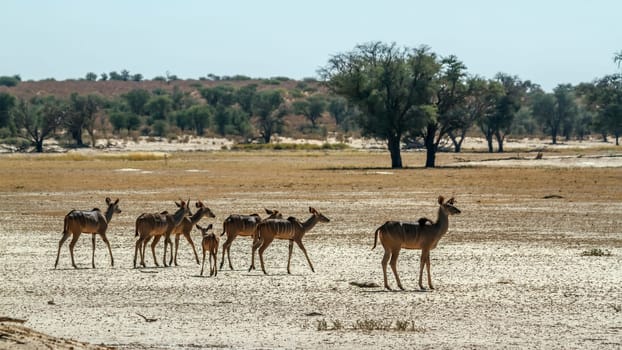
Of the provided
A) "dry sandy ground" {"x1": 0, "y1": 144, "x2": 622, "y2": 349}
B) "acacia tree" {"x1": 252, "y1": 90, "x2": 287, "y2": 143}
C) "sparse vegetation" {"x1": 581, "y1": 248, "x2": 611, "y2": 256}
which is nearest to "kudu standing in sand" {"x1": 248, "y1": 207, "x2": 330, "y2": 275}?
"dry sandy ground" {"x1": 0, "y1": 144, "x2": 622, "y2": 349}

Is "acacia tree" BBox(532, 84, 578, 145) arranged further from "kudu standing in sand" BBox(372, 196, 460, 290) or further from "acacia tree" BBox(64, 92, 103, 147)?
"kudu standing in sand" BBox(372, 196, 460, 290)

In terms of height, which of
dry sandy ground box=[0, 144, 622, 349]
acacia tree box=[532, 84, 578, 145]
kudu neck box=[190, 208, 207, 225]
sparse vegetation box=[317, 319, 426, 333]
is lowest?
dry sandy ground box=[0, 144, 622, 349]

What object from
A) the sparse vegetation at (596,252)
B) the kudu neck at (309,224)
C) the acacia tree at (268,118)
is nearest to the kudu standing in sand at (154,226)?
the kudu neck at (309,224)

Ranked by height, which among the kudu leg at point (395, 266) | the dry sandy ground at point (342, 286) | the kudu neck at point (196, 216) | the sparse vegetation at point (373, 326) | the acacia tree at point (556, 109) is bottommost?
the dry sandy ground at point (342, 286)

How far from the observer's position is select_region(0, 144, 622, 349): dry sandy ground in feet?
48.8

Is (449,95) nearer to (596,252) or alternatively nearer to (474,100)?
(474,100)

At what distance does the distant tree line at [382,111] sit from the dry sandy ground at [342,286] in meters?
32.5

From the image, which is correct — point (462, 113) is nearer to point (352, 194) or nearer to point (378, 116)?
point (378, 116)

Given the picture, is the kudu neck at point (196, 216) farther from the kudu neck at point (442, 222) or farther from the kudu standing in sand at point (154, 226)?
the kudu neck at point (442, 222)

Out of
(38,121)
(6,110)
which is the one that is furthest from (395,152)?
(6,110)

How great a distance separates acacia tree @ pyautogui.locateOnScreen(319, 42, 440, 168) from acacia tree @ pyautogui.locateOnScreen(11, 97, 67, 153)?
1766 inches

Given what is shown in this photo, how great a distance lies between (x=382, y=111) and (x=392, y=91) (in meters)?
1.67

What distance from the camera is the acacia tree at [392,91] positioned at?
7256cm

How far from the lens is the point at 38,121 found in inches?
4587
